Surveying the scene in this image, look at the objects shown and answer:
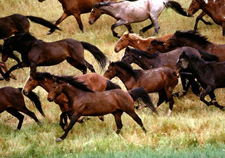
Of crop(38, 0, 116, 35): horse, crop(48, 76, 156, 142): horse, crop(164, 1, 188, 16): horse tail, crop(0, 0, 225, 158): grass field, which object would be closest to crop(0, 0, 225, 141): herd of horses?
crop(48, 76, 156, 142): horse

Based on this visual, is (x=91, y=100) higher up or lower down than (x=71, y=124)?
higher up

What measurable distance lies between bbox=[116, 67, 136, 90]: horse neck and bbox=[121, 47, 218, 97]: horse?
909mm

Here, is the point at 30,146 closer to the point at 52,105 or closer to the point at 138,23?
the point at 52,105

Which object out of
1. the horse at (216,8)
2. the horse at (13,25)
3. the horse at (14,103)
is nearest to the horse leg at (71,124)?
the horse at (14,103)

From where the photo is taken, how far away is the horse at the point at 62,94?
1166 centimetres

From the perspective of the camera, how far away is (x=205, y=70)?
42.3 feet

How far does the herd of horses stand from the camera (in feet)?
36.1

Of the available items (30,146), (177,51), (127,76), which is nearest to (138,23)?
(177,51)

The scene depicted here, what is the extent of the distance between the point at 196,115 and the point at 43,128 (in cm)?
321

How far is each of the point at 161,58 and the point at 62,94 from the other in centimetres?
324

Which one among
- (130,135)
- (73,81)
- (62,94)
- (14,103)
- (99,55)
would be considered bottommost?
(99,55)

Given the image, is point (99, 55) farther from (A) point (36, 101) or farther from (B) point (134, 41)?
(A) point (36, 101)

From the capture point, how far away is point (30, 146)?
35.4 ft

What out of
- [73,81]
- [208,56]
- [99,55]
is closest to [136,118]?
[73,81]
